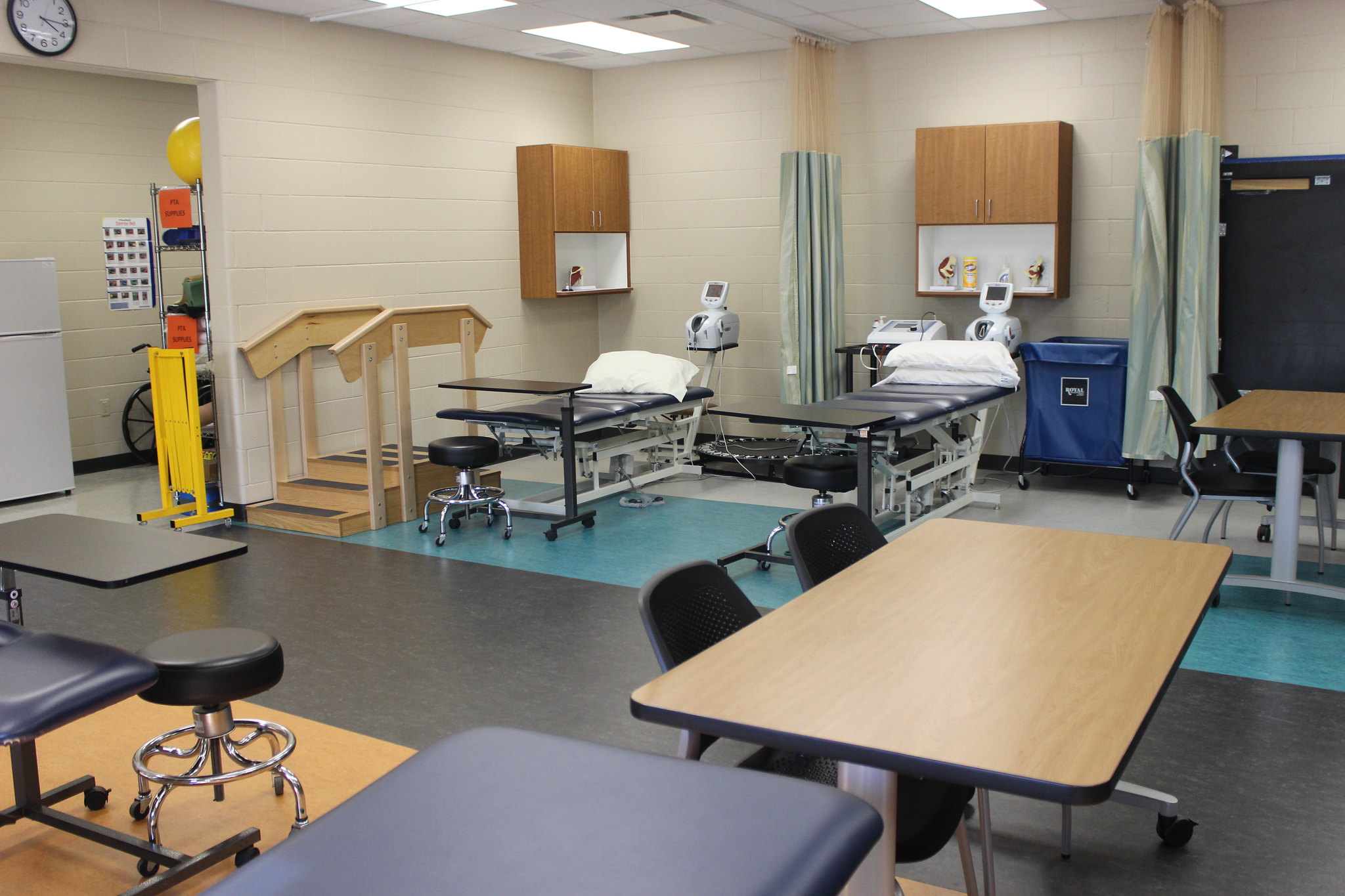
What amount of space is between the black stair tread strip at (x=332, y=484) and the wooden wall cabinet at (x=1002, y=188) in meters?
3.73

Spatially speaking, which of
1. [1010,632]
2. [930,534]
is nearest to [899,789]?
[1010,632]

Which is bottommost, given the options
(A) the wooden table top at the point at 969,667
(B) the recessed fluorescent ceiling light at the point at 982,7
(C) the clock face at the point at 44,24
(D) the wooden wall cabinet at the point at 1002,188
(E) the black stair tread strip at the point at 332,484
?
(E) the black stair tread strip at the point at 332,484

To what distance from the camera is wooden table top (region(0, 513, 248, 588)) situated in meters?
2.65

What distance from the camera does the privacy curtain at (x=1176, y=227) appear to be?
6148 mm

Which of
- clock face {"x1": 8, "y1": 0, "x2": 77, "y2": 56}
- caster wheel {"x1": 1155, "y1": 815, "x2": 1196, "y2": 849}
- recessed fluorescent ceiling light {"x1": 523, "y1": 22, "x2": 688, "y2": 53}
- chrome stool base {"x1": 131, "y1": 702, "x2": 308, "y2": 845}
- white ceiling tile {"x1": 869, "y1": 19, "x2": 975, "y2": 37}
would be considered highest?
recessed fluorescent ceiling light {"x1": 523, "y1": 22, "x2": 688, "y2": 53}

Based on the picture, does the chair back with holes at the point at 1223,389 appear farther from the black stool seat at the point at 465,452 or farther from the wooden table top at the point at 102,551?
the wooden table top at the point at 102,551

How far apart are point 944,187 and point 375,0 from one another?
3.51 meters

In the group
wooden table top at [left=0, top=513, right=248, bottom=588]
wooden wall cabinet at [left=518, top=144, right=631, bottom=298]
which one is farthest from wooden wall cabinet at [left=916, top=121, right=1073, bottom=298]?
wooden table top at [left=0, top=513, right=248, bottom=588]

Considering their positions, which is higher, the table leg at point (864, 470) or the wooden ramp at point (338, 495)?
the table leg at point (864, 470)

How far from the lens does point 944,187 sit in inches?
279

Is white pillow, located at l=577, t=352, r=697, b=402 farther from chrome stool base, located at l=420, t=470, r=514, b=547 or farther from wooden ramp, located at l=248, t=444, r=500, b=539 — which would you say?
wooden ramp, located at l=248, t=444, r=500, b=539

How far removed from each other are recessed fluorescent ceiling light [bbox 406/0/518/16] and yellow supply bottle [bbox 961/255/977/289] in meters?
3.25

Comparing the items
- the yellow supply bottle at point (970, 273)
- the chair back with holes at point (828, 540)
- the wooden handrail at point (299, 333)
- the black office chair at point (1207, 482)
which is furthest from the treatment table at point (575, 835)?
the yellow supply bottle at point (970, 273)

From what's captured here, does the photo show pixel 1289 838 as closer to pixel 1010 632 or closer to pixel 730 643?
pixel 1010 632
